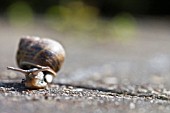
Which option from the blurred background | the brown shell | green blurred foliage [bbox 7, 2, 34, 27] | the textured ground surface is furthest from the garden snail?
green blurred foliage [bbox 7, 2, 34, 27]

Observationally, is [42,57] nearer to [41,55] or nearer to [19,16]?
[41,55]

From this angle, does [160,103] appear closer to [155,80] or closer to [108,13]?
[155,80]

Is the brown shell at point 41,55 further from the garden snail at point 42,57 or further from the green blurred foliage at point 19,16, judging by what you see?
the green blurred foliage at point 19,16

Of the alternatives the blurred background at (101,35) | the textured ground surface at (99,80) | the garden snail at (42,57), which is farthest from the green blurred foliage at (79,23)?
the garden snail at (42,57)

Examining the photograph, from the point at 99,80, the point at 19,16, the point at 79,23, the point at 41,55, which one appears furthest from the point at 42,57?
the point at 19,16

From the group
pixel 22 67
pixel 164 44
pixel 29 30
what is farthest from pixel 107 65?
pixel 29 30

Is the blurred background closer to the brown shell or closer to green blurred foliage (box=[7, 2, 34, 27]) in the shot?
green blurred foliage (box=[7, 2, 34, 27])
